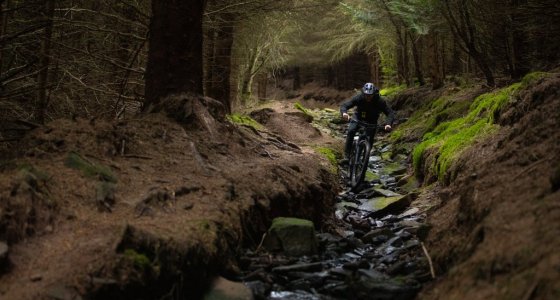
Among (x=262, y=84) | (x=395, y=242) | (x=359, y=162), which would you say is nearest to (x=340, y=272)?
(x=395, y=242)

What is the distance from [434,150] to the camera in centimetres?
962

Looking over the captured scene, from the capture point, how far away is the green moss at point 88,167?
16.1 ft

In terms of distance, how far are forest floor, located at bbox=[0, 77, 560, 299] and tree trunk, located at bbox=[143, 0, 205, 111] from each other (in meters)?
0.54

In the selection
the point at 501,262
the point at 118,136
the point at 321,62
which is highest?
the point at 321,62

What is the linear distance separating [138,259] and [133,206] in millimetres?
1109

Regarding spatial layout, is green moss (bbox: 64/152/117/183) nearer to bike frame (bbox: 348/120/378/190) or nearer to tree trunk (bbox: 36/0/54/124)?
tree trunk (bbox: 36/0/54/124)

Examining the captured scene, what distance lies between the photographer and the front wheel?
31.8 ft

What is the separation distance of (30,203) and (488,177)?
4.25 metres

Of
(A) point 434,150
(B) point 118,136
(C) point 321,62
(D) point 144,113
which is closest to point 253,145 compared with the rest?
(D) point 144,113

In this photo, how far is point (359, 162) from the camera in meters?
9.83

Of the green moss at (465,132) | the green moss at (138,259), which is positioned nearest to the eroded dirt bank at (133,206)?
the green moss at (138,259)

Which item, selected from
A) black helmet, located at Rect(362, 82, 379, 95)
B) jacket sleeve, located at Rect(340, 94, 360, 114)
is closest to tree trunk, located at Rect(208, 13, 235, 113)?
jacket sleeve, located at Rect(340, 94, 360, 114)

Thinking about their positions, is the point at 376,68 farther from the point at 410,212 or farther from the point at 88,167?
the point at 88,167

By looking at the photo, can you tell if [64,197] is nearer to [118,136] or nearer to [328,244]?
[118,136]
